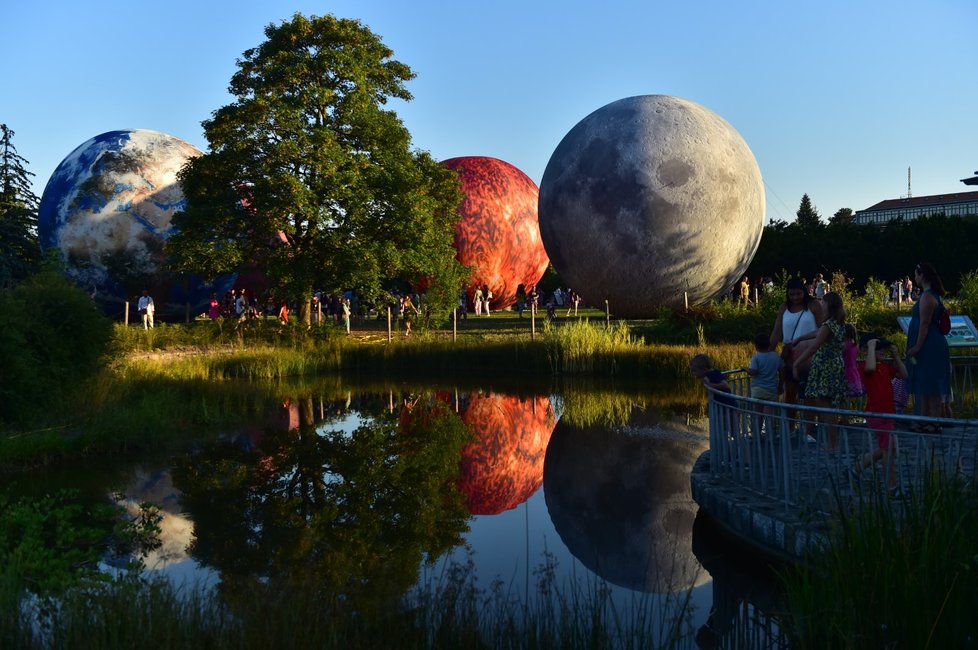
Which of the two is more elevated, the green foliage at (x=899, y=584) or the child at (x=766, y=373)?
the child at (x=766, y=373)

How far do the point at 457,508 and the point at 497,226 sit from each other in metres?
28.4

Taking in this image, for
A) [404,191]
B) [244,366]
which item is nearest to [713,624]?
[244,366]

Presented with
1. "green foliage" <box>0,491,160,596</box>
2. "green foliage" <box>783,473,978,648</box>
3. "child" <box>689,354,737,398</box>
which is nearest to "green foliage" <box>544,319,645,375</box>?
"child" <box>689,354,737,398</box>

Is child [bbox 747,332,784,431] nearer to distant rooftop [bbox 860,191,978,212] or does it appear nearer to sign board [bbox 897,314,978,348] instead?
sign board [bbox 897,314,978,348]

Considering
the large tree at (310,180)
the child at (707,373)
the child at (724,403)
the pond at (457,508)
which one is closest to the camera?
the pond at (457,508)

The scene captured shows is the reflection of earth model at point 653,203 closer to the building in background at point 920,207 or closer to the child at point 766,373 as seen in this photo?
the child at point 766,373

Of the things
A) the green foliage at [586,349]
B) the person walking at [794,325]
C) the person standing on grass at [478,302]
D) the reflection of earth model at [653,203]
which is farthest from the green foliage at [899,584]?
the person standing on grass at [478,302]

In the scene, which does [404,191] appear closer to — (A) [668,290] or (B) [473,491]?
(A) [668,290]

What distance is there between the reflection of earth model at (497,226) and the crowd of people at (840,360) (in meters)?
26.2

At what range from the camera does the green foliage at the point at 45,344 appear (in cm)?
1128

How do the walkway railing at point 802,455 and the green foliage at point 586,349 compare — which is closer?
the walkway railing at point 802,455

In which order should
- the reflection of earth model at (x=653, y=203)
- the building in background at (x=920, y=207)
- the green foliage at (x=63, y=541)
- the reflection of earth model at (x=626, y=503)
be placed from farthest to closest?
the building in background at (x=920, y=207) → the reflection of earth model at (x=653, y=203) → the reflection of earth model at (x=626, y=503) → the green foliage at (x=63, y=541)

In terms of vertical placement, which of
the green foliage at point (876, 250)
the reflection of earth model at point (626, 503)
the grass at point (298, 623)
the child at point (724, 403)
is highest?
the green foliage at point (876, 250)

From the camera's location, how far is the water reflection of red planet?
9477 mm
